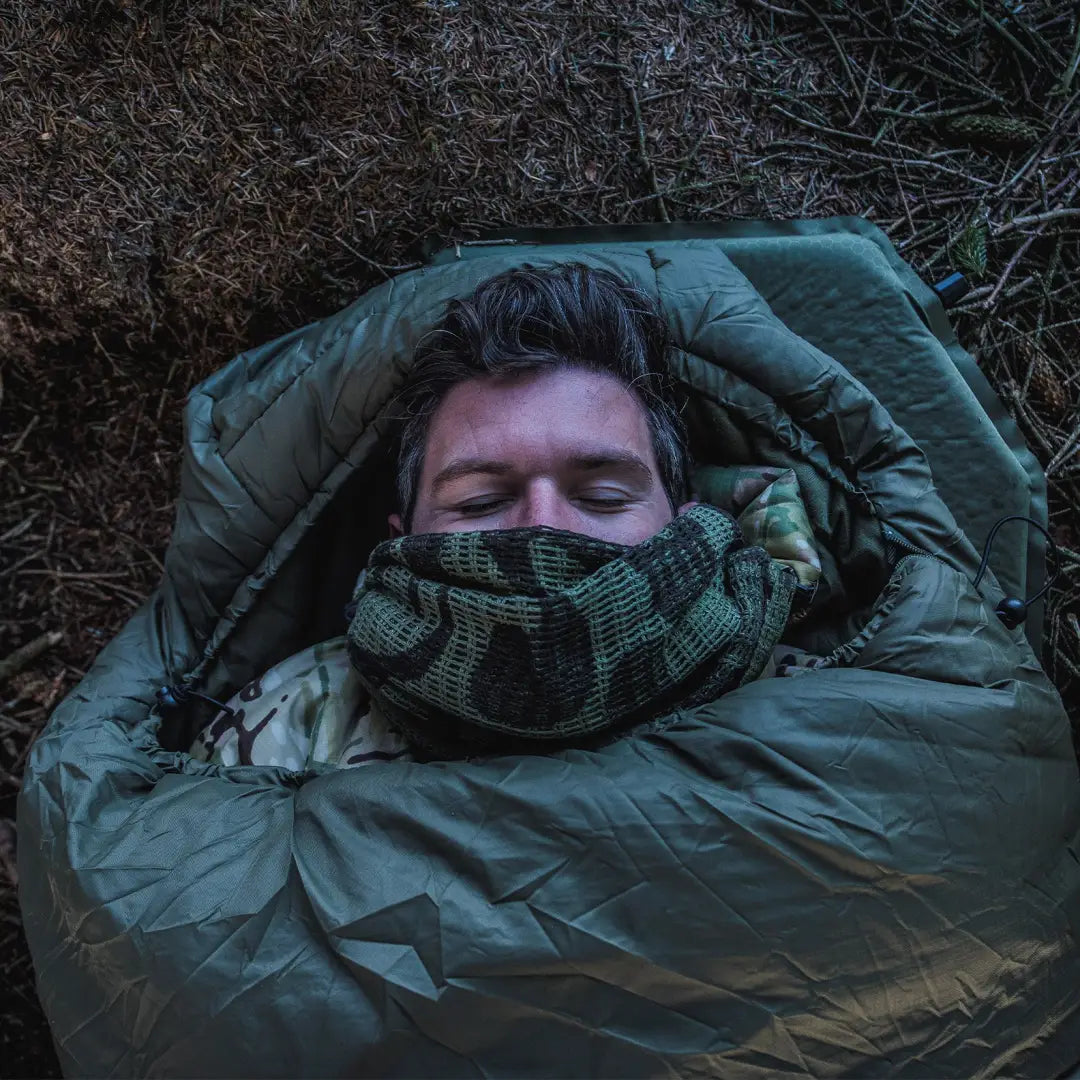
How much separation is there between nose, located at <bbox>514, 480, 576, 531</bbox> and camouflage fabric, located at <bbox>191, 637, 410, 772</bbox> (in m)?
0.44

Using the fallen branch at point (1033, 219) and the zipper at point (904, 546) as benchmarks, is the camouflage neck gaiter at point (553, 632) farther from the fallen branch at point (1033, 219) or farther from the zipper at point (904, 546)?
the fallen branch at point (1033, 219)

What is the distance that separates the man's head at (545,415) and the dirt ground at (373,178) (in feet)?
1.51

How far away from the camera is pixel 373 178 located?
194 cm

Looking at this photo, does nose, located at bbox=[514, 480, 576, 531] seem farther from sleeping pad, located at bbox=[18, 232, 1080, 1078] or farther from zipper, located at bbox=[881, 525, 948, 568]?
zipper, located at bbox=[881, 525, 948, 568]

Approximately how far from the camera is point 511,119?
1979 millimetres

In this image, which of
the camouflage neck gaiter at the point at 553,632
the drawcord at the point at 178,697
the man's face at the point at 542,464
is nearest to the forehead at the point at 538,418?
the man's face at the point at 542,464

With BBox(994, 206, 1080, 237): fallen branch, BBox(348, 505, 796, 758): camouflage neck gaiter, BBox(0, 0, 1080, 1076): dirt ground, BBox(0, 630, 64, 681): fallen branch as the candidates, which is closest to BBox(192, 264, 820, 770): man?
BBox(348, 505, 796, 758): camouflage neck gaiter

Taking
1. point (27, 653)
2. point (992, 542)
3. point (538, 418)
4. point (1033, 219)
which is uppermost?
point (1033, 219)

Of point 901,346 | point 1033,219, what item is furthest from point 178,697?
point 1033,219

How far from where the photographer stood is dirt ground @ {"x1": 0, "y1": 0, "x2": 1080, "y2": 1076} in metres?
1.88

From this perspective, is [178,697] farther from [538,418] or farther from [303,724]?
[538,418]

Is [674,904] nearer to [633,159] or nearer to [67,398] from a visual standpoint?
[633,159]

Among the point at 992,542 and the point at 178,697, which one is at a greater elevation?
the point at 992,542

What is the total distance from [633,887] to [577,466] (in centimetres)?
65
